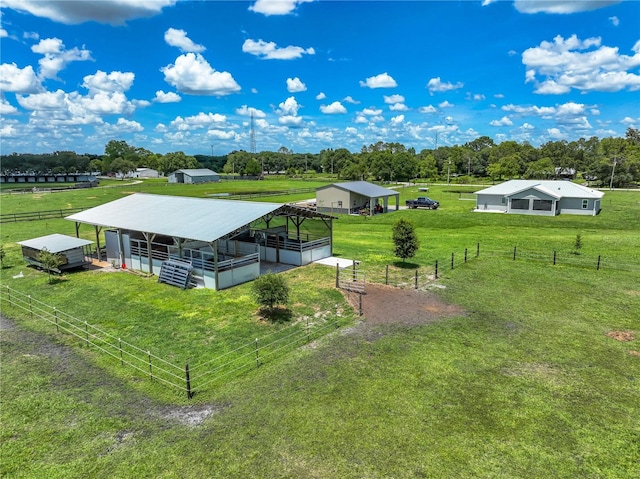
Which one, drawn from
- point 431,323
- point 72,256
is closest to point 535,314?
point 431,323

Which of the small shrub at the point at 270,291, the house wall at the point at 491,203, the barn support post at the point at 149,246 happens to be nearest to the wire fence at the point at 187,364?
the small shrub at the point at 270,291

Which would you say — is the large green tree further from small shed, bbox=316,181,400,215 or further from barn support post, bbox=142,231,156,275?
small shed, bbox=316,181,400,215

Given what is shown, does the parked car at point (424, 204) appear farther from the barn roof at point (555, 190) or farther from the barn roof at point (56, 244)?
the barn roof at point (56, 244)

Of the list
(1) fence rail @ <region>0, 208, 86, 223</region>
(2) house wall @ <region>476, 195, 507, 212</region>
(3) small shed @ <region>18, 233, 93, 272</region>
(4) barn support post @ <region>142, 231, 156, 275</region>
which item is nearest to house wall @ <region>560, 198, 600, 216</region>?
(2) house wall @ <region>476, 195, 507, 212</region>

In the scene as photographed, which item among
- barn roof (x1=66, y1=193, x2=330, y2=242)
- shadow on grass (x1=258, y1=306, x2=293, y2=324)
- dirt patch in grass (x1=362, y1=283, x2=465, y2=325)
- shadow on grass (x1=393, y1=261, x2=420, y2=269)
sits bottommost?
dirt patch in grass (x1=362, y1=283, x2=465, y2=325)

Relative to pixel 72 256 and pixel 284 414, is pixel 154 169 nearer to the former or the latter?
pixel 72 256

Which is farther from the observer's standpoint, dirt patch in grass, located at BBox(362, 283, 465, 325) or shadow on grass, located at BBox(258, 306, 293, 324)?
dirt patch in grass, located at BBox(362, 283, 465, 325)

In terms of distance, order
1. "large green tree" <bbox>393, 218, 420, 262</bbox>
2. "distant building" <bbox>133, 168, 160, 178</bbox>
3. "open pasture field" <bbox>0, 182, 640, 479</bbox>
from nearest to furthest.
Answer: "open pasture field" <bbox>0, 182, 640, 479</bbox>, "large green tree" <bbox>393, 218, 420, 262</bbox>, "distant building" <bbox>133, 168, 160, 178</bbox>
